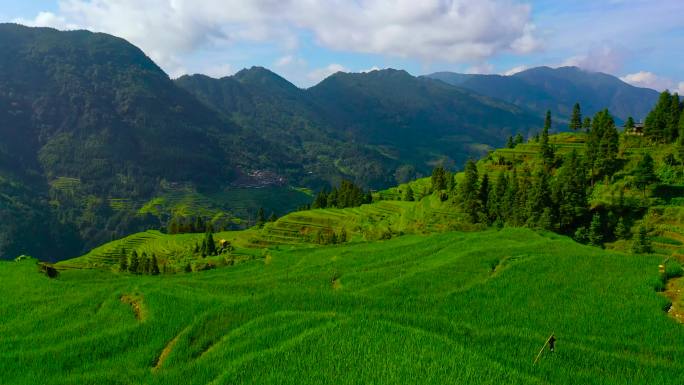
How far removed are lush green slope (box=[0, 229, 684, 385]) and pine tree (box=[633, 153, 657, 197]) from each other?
40.3 meters

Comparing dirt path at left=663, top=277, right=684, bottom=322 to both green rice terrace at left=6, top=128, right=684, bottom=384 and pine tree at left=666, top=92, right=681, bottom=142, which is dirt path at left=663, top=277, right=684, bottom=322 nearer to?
green rice terrace at left=6, top=128, right=684, bottom=384

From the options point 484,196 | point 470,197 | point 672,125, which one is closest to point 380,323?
point 470,197

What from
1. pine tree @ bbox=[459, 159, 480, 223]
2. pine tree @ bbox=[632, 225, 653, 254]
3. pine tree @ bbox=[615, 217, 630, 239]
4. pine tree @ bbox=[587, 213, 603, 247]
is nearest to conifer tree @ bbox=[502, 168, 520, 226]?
pine tree @ bbox=[459, 159, 480, 223]

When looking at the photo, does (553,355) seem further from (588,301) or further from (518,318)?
(588,301)

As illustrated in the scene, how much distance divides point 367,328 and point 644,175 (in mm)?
61549

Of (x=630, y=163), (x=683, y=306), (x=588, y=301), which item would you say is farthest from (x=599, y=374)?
(x=630, y=163)

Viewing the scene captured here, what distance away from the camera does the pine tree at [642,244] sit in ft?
161

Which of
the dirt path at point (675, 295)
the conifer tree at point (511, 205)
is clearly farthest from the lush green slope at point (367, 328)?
the conifer tree at point (511, 205)

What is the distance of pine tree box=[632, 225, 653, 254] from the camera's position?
49.2 m

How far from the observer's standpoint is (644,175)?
2386 inches

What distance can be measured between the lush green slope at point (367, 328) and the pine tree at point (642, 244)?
1012 inches

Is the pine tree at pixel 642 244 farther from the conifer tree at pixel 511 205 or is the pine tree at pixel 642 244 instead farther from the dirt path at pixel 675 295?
the dirt path at pixel 675 295

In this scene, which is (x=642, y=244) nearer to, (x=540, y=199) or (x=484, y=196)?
(x=540, y=199)

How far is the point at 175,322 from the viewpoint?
17.3 meters
